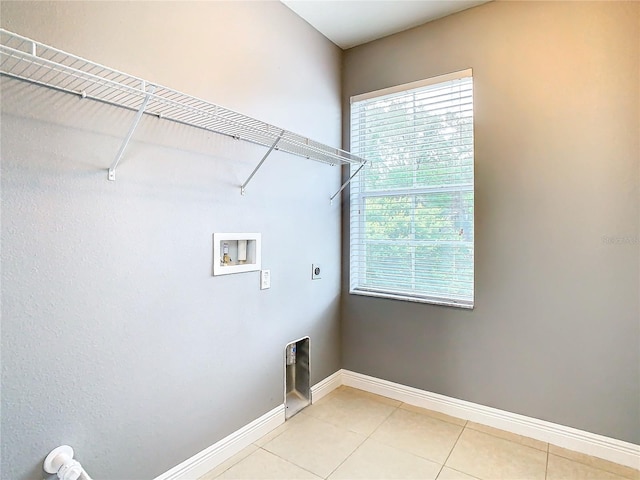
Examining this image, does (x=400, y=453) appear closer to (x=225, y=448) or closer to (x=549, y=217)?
(x=225, y=448)

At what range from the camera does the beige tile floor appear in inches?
67.7

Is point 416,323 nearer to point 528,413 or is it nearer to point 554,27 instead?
point 528,413

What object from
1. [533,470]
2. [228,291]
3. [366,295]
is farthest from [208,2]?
[533,470]

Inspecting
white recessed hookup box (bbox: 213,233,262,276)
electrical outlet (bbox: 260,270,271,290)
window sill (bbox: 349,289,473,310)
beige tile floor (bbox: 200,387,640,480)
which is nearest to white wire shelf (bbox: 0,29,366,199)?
white recessed hookup box (bbox: 213,233,262,276)

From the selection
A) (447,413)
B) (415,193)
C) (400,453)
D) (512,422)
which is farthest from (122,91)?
(512,422)

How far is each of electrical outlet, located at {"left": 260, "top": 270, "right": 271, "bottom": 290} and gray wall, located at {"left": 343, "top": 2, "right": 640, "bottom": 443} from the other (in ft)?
3.54

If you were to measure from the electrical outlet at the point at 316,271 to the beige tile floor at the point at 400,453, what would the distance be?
90 centimetres

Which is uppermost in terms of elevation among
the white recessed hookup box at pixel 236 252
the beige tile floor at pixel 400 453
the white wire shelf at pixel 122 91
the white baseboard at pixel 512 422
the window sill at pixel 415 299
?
the white wire shelf at pixel 122 91

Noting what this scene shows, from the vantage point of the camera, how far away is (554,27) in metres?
1.95

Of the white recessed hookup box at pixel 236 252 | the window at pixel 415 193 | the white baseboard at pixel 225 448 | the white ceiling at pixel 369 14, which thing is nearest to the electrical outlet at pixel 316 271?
the window at pixel 415 193

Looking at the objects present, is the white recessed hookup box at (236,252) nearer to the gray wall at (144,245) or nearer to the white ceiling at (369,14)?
the gray wall at (144,245)

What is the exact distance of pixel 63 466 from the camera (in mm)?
1173

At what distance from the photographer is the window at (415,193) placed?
7.47 ft

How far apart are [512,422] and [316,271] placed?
1533 mm
